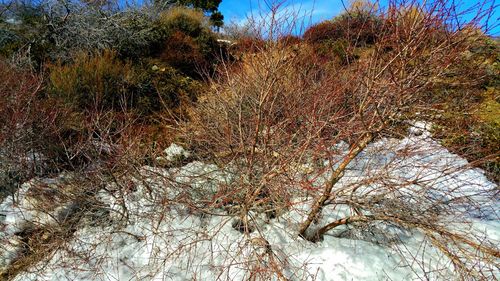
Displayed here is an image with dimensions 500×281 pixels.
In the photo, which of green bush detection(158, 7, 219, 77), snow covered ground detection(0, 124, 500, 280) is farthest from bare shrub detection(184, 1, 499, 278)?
green bush detection(158, 7, 219, 77)

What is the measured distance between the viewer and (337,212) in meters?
4.12

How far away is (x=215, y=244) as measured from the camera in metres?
3.68

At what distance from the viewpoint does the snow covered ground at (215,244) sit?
3359 millimetres

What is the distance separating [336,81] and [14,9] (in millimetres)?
7159

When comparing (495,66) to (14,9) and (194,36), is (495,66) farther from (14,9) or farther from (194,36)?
(14,9)

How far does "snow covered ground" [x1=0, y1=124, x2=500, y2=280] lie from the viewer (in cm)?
336

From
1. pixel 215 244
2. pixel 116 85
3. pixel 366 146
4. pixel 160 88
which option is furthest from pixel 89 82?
pixel 366 146

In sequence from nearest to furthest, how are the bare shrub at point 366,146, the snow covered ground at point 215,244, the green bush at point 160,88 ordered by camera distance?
the bare shrub at point 366,146 → the snow covered ground at point 215,244 → the green bush at point 160,88

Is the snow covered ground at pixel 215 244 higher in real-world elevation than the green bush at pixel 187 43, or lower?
lower

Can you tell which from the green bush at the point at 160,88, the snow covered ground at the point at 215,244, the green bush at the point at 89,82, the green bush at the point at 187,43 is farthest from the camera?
the green bush at the point at 187,43

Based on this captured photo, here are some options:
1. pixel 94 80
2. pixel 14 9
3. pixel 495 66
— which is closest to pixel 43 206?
pixel 94 80

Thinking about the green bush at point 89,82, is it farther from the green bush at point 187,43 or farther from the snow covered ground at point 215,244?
the snow covered ground at point 215,244

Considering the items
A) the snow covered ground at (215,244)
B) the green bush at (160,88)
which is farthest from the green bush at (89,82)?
the snow covered ground at (215,244)

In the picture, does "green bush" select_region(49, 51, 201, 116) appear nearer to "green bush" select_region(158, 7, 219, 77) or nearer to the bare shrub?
"green bush" select_region(158, 7, 219, 77)
